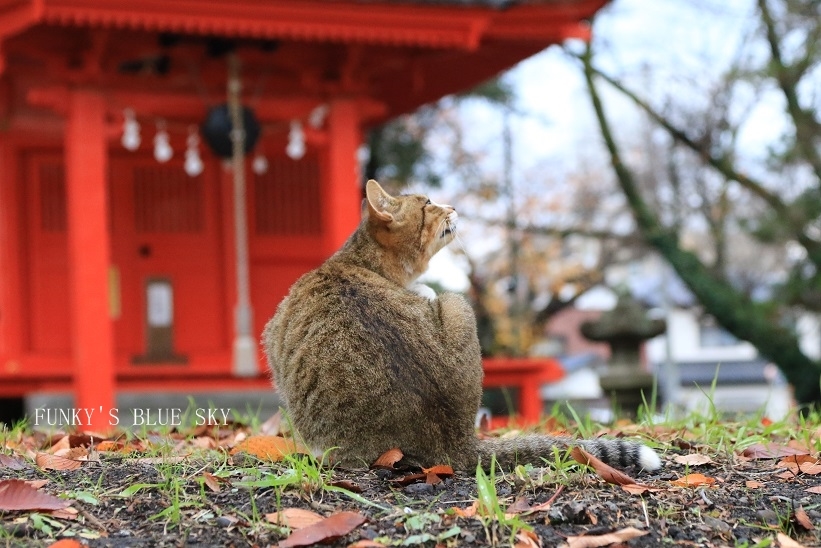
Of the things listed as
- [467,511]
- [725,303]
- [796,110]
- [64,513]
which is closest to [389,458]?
[467,511]

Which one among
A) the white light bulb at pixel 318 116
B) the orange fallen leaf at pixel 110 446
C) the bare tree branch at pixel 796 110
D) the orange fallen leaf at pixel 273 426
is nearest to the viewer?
the orange fallen leaf at pixel 110 446

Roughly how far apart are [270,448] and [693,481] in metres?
1.61

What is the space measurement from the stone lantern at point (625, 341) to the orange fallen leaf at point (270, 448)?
8977mm

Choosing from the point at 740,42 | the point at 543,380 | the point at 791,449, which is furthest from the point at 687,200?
the point at 791,449

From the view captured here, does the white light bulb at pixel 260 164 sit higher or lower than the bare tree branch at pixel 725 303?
higher

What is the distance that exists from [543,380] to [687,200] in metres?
17.4

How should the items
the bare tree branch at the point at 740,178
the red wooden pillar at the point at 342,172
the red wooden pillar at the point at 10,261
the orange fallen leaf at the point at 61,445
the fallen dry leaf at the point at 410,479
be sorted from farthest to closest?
1. the bare tree branch at the point at 740,178
2. the red wooden pillar at the point at 10,261
3. the red wooden pillar at the point at 342,172
4. the orange fallen leaf at the point at 61,445
5. the fallen dry leaf at the point at 410,479

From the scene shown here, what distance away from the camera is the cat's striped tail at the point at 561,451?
3717 mm

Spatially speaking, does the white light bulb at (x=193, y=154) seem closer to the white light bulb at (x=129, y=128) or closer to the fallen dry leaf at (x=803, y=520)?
the white light bulb at (x=129, y=128)

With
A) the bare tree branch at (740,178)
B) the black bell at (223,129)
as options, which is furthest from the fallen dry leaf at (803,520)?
the bare tree branch at (740,178)

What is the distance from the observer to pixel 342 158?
392 inches

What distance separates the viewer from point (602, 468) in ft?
11.5

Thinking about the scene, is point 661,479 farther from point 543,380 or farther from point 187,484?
point 543,380

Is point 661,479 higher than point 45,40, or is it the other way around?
point 45,40
